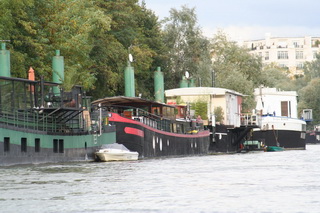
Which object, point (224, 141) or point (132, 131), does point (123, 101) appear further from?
point (224, 141)

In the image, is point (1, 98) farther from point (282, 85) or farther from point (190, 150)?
point (282, 85)

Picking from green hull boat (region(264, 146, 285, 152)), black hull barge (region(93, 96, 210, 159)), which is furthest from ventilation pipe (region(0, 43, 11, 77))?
green hull boat (region(264, 146, 285, 152))

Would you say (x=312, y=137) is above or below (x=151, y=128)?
below

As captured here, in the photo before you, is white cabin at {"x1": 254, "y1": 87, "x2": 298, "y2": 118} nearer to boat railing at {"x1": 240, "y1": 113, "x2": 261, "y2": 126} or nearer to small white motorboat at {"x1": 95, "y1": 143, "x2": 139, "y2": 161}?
boat railing at {"x1": 240, "y1": 113, "x2": 261, "y2": 126}

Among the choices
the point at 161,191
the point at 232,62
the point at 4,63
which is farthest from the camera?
the point at 232,62

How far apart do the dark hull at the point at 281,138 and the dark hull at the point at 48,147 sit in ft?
131

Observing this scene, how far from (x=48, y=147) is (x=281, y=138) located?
159 ft

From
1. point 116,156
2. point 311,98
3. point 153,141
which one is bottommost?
point 116,156

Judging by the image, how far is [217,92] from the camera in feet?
253

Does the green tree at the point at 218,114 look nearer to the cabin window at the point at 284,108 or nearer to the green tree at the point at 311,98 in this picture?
the cabin window at the point at 284,108

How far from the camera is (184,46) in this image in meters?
92.8

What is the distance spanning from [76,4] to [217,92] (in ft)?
64.1

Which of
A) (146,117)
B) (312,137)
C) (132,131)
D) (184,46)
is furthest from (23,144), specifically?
(312,137)

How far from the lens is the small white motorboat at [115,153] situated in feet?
144
